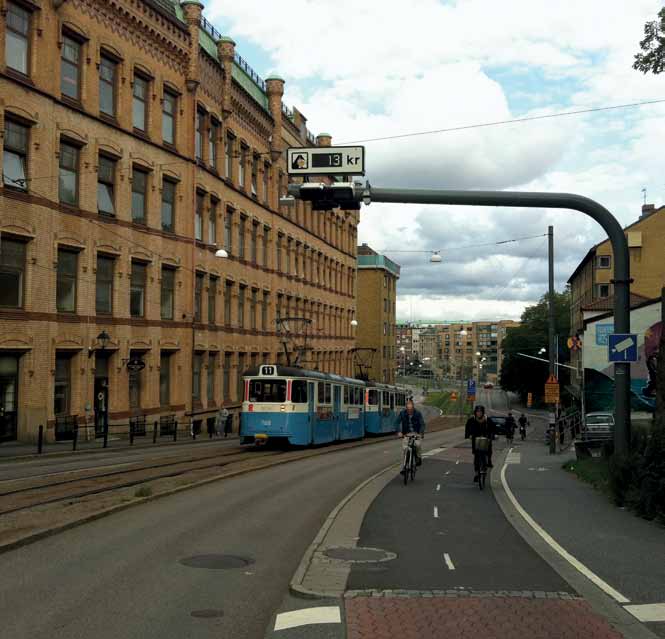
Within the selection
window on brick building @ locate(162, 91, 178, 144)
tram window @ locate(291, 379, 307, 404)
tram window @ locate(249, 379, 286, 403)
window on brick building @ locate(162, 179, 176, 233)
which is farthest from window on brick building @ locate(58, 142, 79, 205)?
tram window @ locate(291, 379, 307, 404)

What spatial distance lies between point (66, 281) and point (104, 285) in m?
2.60

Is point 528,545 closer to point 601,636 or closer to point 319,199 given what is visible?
point 601,636

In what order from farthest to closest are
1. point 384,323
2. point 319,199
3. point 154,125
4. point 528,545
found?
point 384,323, point 154,125, point 319,199, point 528,545

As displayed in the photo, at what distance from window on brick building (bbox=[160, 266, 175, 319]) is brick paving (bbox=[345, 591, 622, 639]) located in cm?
3180

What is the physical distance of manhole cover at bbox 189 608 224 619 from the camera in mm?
7172

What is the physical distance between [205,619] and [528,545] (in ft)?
16.5

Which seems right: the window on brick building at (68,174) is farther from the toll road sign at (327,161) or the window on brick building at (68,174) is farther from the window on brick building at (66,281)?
the toll road sign at (327,161)

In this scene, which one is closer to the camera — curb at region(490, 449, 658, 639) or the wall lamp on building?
curb at region(490, 449, 658, 639)

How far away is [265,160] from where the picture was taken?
52.9 meters

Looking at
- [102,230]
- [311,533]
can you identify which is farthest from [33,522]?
[102,230]

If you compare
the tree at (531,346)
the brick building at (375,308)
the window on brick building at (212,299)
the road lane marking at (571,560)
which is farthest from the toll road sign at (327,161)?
the tree at (531,346)

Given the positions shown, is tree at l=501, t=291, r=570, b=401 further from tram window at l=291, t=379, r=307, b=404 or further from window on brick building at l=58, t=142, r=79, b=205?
window on brick building at l=58, t=142, r=79, b=205

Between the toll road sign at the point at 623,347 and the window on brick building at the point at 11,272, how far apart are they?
66.8ft

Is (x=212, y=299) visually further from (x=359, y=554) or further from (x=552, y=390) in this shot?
(x=359, y=554)
